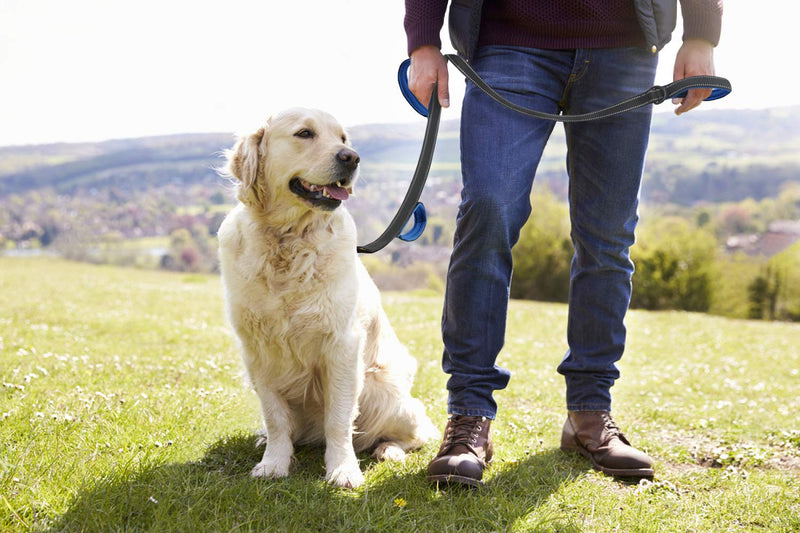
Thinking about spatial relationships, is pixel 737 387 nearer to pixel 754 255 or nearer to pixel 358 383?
pixel 358 383

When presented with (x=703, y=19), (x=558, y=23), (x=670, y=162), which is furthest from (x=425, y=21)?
(x=670, y=162)

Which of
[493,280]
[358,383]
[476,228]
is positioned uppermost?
[476,228]

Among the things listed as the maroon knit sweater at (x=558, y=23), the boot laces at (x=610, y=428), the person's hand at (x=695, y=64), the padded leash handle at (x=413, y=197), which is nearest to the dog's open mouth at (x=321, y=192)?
the padded leash handle at (x=413, y=197)

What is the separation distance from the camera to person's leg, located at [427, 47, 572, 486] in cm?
261

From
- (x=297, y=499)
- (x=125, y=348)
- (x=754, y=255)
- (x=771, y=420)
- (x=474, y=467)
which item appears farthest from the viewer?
(x=754, y=255)

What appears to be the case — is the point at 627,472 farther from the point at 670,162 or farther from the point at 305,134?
the point at 670,162

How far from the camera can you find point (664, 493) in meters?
→ 2.72

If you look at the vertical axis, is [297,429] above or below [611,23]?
below

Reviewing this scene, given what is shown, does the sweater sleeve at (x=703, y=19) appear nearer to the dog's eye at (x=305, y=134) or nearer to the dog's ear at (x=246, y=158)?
the dog's eye at (x=305, y=134)

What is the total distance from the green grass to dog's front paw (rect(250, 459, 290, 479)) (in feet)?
0.19

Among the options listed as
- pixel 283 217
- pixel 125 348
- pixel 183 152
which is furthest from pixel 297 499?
pixel 183 152

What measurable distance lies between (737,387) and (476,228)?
Answer: 16.2 feet

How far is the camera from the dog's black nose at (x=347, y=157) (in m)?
2.84

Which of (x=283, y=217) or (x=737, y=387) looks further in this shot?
(x=737, y=387)
